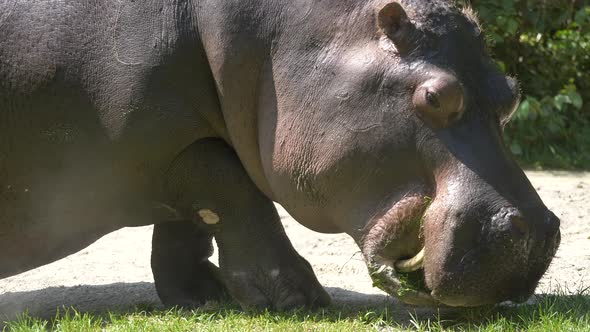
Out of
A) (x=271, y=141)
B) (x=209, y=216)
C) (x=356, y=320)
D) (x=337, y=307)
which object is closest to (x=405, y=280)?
(x=356, y=320)

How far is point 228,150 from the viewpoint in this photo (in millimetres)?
4117

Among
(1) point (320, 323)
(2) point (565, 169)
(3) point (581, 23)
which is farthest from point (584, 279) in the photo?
(3) point (581, 23)

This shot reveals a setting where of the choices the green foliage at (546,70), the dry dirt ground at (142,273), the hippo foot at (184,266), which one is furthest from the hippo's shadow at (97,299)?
the green foliage at (546,70)

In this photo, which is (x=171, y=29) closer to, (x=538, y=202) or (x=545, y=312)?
(x=538, y=202)

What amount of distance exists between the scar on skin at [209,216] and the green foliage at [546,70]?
5392 mm

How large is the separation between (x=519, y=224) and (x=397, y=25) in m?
0.83

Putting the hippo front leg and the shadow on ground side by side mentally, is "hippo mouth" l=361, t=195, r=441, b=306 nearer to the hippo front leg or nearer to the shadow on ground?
the shadow on ground

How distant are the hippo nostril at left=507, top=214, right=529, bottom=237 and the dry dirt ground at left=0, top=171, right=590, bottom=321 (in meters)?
0.55

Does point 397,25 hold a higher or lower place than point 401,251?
higher

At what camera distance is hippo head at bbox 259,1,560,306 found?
11.3ft

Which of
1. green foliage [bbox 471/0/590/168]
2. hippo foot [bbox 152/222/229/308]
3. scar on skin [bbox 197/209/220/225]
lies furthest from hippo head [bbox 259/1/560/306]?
green foliage [bbox 471/0/590/168]

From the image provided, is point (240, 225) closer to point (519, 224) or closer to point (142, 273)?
point (519, 224)

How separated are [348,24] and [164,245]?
1399 mm

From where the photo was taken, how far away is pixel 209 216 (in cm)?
411
